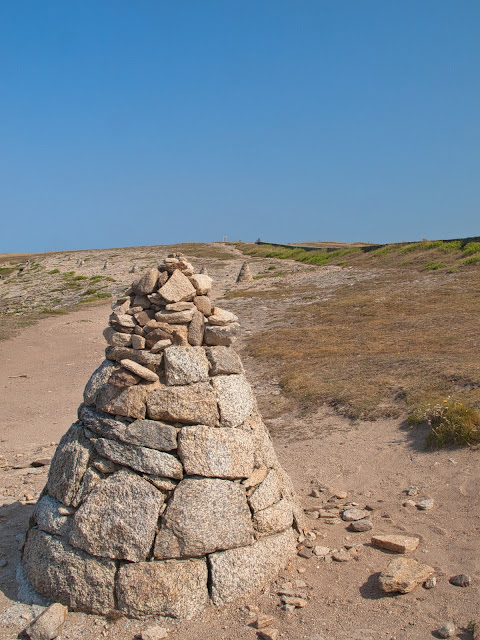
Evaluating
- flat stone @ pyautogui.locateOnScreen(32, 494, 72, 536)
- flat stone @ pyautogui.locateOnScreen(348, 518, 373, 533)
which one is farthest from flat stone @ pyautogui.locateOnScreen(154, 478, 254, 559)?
flat stone @ pyautogui.locateOnScreen(348, 518, 373, 533)

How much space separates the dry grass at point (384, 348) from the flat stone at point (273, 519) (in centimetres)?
506

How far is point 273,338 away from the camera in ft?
60.5

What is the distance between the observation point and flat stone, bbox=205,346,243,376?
18.9 ft

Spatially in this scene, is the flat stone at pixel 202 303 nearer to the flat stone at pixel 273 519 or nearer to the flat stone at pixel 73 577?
the flat stone at pixel 273 519

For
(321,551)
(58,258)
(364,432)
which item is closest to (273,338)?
(364,432)

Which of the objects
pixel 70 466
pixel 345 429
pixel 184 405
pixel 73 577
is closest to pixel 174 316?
pixel 184 405

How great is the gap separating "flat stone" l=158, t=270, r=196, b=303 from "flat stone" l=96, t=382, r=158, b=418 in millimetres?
891

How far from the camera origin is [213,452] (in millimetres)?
5309

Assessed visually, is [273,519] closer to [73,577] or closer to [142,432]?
[142,432]

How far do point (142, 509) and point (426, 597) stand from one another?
8.89ft

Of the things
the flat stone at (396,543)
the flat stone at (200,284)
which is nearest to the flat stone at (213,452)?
the flat stone at (200,284)

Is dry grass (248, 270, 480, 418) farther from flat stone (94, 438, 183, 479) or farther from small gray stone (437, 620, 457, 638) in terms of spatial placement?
flat stone (94, 438, 183, 479)

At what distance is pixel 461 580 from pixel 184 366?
3.31 meters

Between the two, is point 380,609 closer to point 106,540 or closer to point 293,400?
point 106,540
